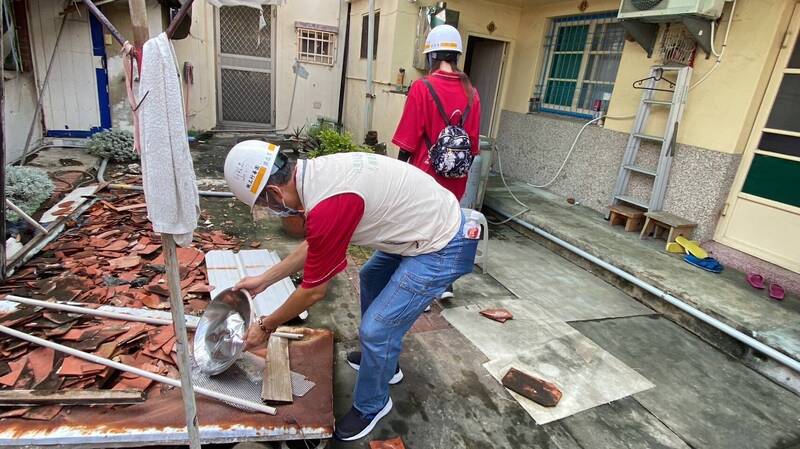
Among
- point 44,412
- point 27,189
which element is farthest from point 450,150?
point 27,189

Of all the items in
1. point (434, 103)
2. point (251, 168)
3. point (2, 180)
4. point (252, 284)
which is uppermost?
point (434, 103)

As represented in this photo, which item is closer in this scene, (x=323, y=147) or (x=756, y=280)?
(x=756, y=280)

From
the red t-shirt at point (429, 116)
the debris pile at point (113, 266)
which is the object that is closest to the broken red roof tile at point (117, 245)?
the debris pile at point (113, 266)

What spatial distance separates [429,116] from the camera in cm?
329

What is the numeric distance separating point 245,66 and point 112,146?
15.2ft

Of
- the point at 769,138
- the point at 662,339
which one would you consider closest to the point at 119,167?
the point at 662,339

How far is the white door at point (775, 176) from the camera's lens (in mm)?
4254

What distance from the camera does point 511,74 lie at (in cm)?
789

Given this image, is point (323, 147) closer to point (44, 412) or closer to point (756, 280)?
point (44, 412)

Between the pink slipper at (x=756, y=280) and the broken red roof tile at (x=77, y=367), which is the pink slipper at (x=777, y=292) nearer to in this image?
the pink slipper at (x=756, y=280)

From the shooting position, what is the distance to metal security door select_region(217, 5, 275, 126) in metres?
9.88

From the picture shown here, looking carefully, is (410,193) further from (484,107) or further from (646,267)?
(484,107)

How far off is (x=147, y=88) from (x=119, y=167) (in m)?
6.17

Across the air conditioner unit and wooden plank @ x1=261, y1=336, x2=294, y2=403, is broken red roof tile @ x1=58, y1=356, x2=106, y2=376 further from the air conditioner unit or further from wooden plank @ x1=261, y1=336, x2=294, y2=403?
the air conditioner unit
